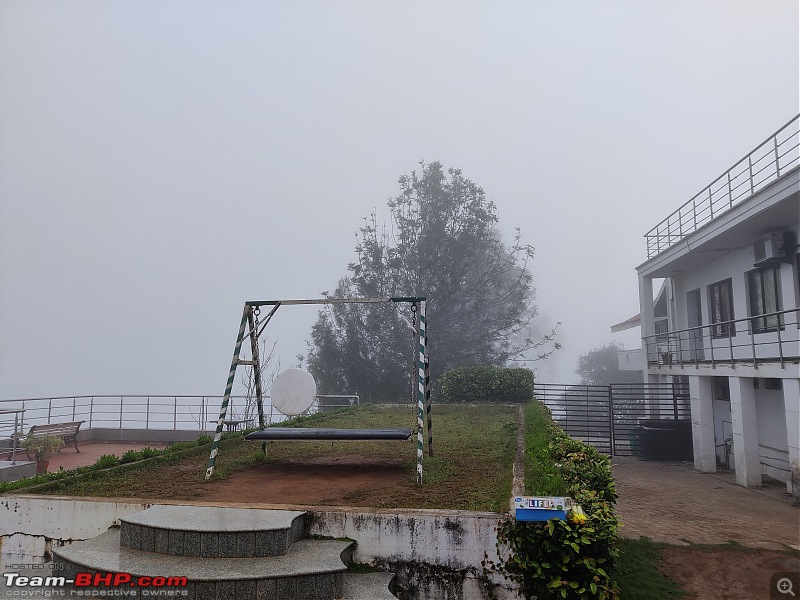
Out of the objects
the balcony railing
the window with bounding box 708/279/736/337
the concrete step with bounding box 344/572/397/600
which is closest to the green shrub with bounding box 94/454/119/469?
the concrete step with bounding box 344/572/397/600

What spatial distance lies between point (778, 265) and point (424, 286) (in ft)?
53.5

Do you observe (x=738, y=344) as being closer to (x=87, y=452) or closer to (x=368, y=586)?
(x=368, y=586)

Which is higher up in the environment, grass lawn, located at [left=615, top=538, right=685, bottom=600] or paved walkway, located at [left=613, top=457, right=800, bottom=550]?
grass lawn, located at [left=615, top=538, right=685, bottom=600]

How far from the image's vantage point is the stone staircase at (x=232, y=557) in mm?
4375

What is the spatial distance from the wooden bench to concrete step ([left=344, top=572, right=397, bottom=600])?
1070 cm

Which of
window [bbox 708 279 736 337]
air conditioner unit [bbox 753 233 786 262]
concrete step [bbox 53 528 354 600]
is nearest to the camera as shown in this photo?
concrete step [bbox 53 528 354 600]

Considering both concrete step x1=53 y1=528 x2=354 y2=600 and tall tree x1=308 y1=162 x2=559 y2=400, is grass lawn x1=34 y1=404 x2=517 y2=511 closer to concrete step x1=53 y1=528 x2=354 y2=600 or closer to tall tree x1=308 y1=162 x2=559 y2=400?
concrete step x1=53 y1=528 x2=354 y2=600

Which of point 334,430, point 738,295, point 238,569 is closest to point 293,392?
point 334,430

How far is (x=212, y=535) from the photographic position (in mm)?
4816

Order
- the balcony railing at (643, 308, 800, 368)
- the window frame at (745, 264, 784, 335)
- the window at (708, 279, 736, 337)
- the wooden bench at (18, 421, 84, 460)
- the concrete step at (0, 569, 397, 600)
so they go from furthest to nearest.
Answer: the window at (708, 279, 736, 337)
the window frame at (745, 264, 784, 335)
the wooden bench at (18, 421, 84, 460)
the balcony railing at (643, 308, 800, 368)
the concrete step at (0, 569, 397, 600)

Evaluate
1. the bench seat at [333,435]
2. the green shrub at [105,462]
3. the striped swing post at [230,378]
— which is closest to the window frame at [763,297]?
the bench seat at [333,435]

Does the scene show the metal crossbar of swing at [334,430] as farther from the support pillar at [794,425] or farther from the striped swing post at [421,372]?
the support pillar at [794,425]

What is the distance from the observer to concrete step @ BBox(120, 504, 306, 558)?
15.8 feet

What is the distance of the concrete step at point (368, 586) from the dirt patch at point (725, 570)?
11.2 ft
